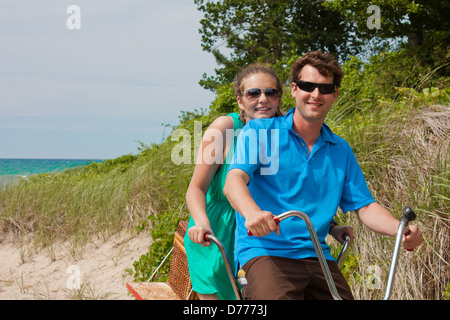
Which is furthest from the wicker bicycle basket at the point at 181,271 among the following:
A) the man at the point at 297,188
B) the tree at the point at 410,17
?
the tree at the point at 410,17

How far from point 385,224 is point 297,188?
1.64 ft

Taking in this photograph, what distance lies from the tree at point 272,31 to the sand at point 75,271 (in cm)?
1042

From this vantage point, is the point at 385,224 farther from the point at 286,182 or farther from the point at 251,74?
the point at 251,74

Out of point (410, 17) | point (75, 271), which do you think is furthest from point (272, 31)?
point (75, 271)

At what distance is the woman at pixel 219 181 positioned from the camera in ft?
8.81

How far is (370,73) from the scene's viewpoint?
11.9m

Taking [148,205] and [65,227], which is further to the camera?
[65,227]

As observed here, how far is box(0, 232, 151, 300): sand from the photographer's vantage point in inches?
262

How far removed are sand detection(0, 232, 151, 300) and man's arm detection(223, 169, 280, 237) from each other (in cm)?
457

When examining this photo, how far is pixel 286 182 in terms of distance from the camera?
2283 mm

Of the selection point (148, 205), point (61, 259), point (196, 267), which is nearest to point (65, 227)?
point (61, 259)

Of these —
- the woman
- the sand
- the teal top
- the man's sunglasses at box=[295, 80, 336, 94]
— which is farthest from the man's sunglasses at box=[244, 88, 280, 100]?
the sand

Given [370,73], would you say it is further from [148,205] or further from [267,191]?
[267,191]
